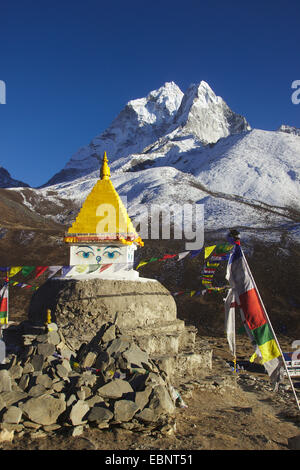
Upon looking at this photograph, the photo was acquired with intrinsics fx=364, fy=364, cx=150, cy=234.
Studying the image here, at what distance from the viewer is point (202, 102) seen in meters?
151

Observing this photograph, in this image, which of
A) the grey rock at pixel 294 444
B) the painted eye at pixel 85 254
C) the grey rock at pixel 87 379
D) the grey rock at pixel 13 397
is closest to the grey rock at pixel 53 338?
the grey rock at pixel 87 379

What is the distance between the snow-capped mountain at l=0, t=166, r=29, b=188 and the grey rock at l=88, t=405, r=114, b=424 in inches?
5394

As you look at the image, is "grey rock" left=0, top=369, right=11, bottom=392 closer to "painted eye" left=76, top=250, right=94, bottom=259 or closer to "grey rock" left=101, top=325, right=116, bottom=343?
"grey rock" left=101, top=325, right=116, bottom=343

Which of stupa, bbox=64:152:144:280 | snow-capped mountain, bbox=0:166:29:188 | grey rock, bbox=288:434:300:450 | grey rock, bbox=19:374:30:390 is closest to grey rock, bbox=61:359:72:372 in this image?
grey rock, bbox=19:374:30:390

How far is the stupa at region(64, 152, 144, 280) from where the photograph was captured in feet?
40.6

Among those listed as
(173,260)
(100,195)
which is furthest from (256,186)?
(100,195)

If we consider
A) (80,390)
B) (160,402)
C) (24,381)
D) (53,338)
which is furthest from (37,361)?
(160,402)

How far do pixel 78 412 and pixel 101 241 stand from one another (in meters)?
6.74

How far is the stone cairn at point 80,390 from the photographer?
20.6 ft

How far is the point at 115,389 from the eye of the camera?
273 inches

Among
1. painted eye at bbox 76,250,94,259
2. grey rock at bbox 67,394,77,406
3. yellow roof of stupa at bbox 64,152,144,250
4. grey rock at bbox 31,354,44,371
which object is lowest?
grey rock at bbox 67,394,77,406

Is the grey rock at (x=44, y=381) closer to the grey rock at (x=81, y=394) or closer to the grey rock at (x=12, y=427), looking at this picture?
the grey rock at (x=81, y=394)
